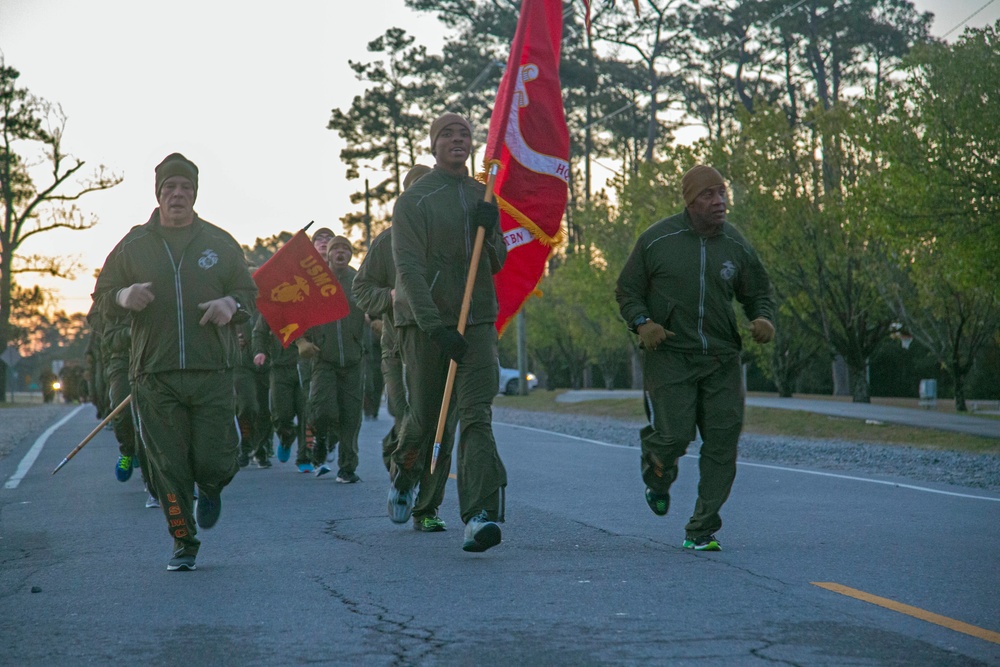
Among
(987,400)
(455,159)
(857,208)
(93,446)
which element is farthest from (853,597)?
(987,400)

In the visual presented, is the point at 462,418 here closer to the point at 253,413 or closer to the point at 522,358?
the point at 253,413

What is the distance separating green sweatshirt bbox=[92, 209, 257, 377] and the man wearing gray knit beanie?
2.12 meters

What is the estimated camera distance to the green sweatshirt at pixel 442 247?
699 centimetres

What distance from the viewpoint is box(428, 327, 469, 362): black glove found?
671 cm

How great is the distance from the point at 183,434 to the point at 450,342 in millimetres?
1363

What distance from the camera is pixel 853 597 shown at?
18.2 feet

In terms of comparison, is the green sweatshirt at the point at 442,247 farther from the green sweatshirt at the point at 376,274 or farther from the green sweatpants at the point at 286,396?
the green sweatpants at the point at 286,396

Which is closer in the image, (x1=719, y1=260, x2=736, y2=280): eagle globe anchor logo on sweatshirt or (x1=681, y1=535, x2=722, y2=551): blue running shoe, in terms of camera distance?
(x1=681, y1=535, x2=722, y2=551): blue running shoe

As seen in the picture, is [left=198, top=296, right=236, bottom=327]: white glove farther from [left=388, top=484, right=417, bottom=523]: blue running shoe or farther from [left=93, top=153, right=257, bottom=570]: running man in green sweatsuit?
[left=388, top=484, right=417, bottom=523]: blue running shoe

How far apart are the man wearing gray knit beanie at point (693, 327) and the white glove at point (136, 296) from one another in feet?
8.11

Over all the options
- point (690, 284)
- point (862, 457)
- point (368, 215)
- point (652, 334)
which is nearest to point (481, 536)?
point (652, 334)

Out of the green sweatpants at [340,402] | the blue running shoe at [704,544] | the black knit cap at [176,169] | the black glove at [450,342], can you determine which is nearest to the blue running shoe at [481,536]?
the black glove at [450,342]

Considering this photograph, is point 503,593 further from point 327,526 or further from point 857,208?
point 857,208

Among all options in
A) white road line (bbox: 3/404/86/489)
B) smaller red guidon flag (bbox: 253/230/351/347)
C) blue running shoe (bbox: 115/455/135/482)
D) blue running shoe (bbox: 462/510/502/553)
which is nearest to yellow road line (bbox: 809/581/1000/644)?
blue running shoe (bbox: 462/510/502/553)
